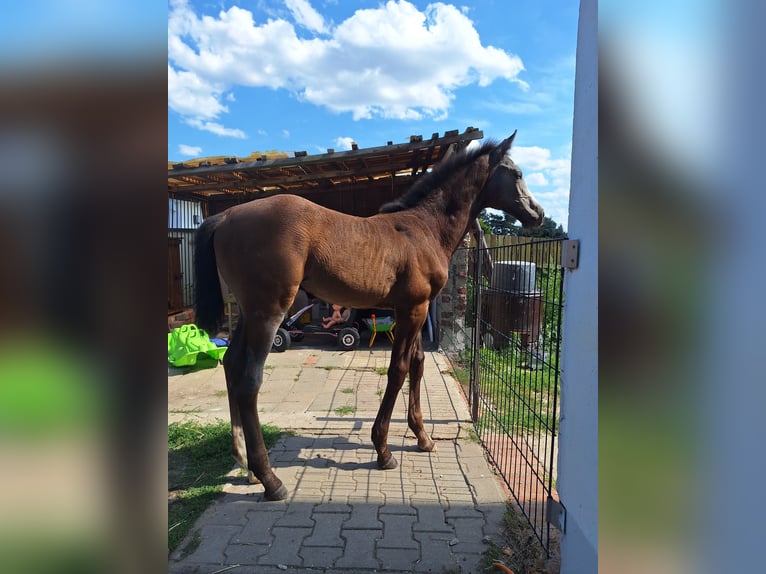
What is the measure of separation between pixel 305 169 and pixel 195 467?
207 inches

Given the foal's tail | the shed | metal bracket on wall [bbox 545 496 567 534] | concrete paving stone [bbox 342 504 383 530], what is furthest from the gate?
the shed

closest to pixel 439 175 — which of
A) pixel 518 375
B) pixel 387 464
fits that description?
pixel 518 375

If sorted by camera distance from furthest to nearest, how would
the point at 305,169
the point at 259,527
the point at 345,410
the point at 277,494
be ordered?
the point at 305,169 → the point at 345,410 → the point at 277,494 → the point at 259,527

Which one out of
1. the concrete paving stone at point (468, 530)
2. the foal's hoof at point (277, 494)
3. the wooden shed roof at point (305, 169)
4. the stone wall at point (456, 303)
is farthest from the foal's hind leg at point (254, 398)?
the stone wall at point (456, 303)

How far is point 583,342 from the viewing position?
168 cm

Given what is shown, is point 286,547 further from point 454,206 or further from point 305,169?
point 305,169

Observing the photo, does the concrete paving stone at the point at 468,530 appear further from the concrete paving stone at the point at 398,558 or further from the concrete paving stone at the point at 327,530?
the concrete paving stone at the point at 327,530

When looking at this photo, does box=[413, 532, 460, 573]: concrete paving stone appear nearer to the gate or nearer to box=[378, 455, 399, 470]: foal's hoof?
the gate

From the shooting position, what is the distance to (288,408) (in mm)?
4582

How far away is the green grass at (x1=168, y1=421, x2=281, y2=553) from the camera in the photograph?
2.57 metres

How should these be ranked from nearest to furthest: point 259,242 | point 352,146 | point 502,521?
point 502,521 → point 259,242 → point 352,146
